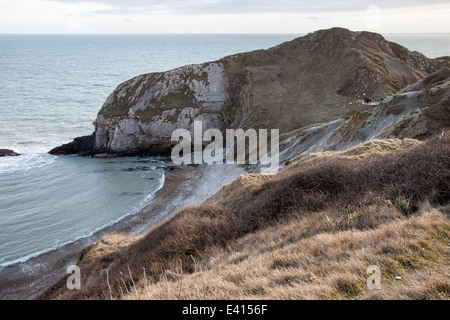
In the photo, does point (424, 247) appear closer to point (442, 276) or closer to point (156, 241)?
point (442, 276)

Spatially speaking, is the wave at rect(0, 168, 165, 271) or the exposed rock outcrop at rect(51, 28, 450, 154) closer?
the wave at rect(0, 168, 165, 271)

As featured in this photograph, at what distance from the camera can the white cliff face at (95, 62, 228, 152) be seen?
159 feet

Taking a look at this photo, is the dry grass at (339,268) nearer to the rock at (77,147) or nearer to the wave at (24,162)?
the wave at (24,162)

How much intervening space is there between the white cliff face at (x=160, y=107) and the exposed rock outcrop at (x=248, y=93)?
130 millimetres

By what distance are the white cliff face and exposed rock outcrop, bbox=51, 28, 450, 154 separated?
0.13 meters

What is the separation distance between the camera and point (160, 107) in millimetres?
50125

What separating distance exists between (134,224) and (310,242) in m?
22.9

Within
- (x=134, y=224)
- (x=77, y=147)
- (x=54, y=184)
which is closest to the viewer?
(x=134, y=224)

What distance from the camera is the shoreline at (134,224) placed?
20266mm

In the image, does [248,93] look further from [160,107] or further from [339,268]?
[339,268]

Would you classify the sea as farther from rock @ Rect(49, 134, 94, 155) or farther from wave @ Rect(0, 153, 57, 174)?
rock @ Rect(49, 134, 94, 155)

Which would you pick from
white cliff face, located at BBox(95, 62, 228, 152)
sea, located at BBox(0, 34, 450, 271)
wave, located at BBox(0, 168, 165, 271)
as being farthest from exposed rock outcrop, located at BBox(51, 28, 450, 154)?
wave, located at BBox(0, 168, 165, 271)

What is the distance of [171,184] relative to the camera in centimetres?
3600

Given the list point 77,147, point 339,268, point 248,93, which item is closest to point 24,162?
point 77,147
